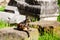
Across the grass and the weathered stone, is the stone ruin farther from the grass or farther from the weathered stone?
the weathered stone

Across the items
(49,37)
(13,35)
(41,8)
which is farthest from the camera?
(41,8)

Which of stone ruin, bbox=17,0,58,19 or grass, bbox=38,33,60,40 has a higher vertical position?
stone ruin, bbox=17,0,58,19

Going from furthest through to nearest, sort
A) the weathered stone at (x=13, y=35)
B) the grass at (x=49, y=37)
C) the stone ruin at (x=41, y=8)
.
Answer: the stone ruin at (x=41, y=8)
the grass at (x=49, y=37)
the weathered stone at (x=13, y=35)

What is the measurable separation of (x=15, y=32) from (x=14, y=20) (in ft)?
9.70

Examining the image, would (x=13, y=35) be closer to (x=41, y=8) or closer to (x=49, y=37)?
(x=49, y=37)

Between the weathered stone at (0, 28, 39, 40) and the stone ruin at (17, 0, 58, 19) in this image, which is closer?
the weathered stone at (0, 28, 39, 40)

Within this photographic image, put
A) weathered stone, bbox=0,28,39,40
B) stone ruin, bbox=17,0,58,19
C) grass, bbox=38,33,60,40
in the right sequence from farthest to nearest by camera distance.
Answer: stone ruin, bbox=17,0,58,19 → grass, bbox=38,33,60,40 → weathered stone, bbox=0,28,39,40

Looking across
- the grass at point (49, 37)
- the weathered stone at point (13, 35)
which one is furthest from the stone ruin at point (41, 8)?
the weathered stone at point (13, 35)

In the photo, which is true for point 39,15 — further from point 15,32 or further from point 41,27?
point 15,32

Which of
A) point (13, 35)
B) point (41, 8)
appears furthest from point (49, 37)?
point (41, 8)

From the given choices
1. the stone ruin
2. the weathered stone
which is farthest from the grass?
the stone ruin

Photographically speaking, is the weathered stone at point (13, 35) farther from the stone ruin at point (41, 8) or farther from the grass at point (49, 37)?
the stone ruin at point (41, 8)

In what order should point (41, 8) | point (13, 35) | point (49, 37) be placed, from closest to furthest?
1. point (13, 35)
2. point (49, 37)
3. point (41, 8)

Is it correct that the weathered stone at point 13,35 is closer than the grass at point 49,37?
Yes
